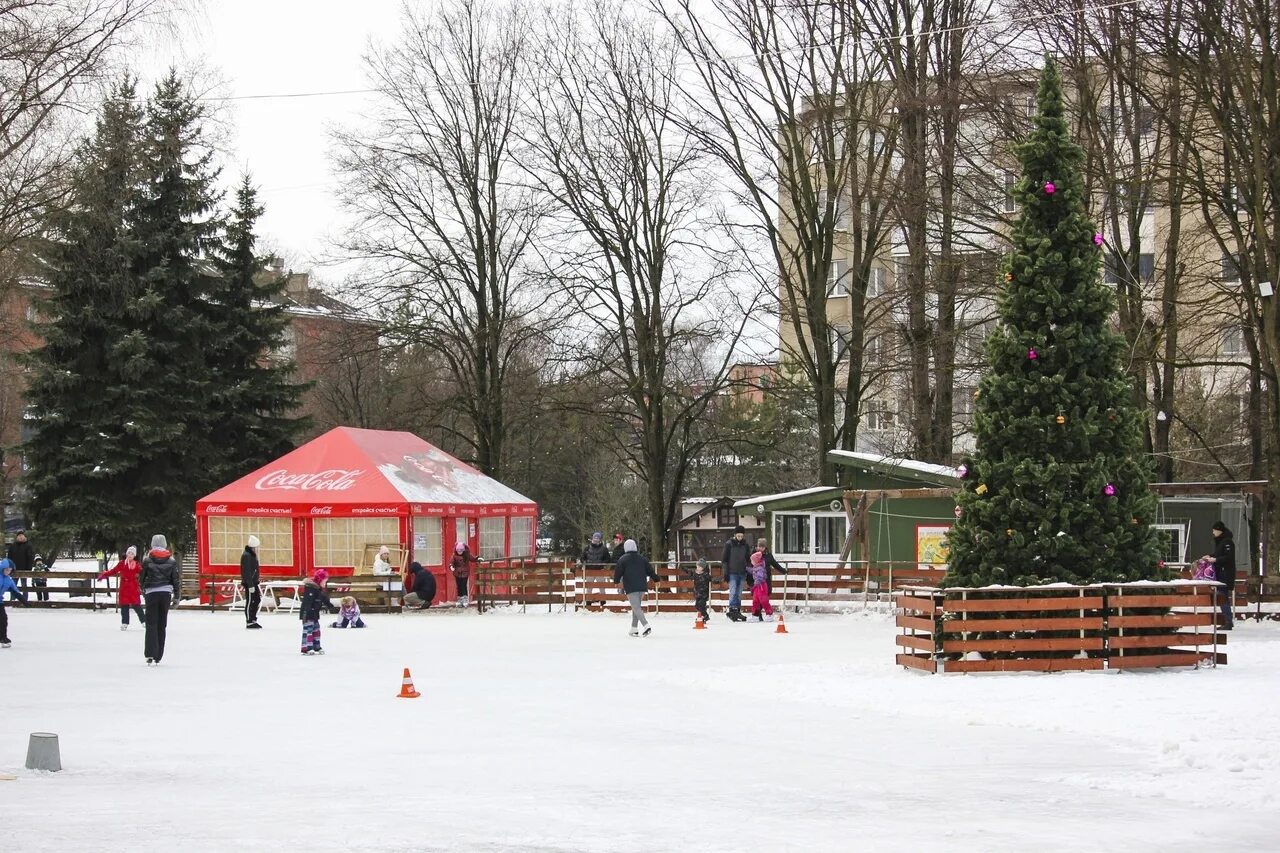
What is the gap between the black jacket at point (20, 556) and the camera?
122 feet

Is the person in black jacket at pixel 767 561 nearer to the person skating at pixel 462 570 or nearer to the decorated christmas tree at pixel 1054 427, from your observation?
the person skating at pixel 462 570

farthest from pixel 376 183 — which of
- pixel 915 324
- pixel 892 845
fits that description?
pixel 892 845

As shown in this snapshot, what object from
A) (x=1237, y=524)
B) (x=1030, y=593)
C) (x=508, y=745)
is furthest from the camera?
(x=1237, y=524)

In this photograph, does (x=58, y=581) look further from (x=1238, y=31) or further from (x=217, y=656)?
(x=1238, y=31)

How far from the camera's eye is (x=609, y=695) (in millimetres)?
16484

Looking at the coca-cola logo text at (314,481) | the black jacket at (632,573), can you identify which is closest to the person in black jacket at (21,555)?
the coca-cola logo text at (314,481)

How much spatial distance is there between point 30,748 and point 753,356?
30597 mm

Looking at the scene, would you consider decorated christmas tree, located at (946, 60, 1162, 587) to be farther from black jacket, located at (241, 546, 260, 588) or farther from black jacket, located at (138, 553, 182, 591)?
black jacket, located at (241, 546, 260, 588)

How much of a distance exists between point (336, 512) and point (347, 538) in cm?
73

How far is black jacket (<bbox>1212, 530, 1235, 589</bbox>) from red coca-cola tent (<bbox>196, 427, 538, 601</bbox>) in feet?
62.0

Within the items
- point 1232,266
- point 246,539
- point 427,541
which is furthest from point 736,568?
point 246,539

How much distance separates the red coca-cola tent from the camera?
121 ft

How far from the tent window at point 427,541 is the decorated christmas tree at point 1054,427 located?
1944cm

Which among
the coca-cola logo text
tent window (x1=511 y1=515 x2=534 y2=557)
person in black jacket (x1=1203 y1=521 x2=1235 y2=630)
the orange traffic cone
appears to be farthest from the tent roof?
the orange traffic cone
